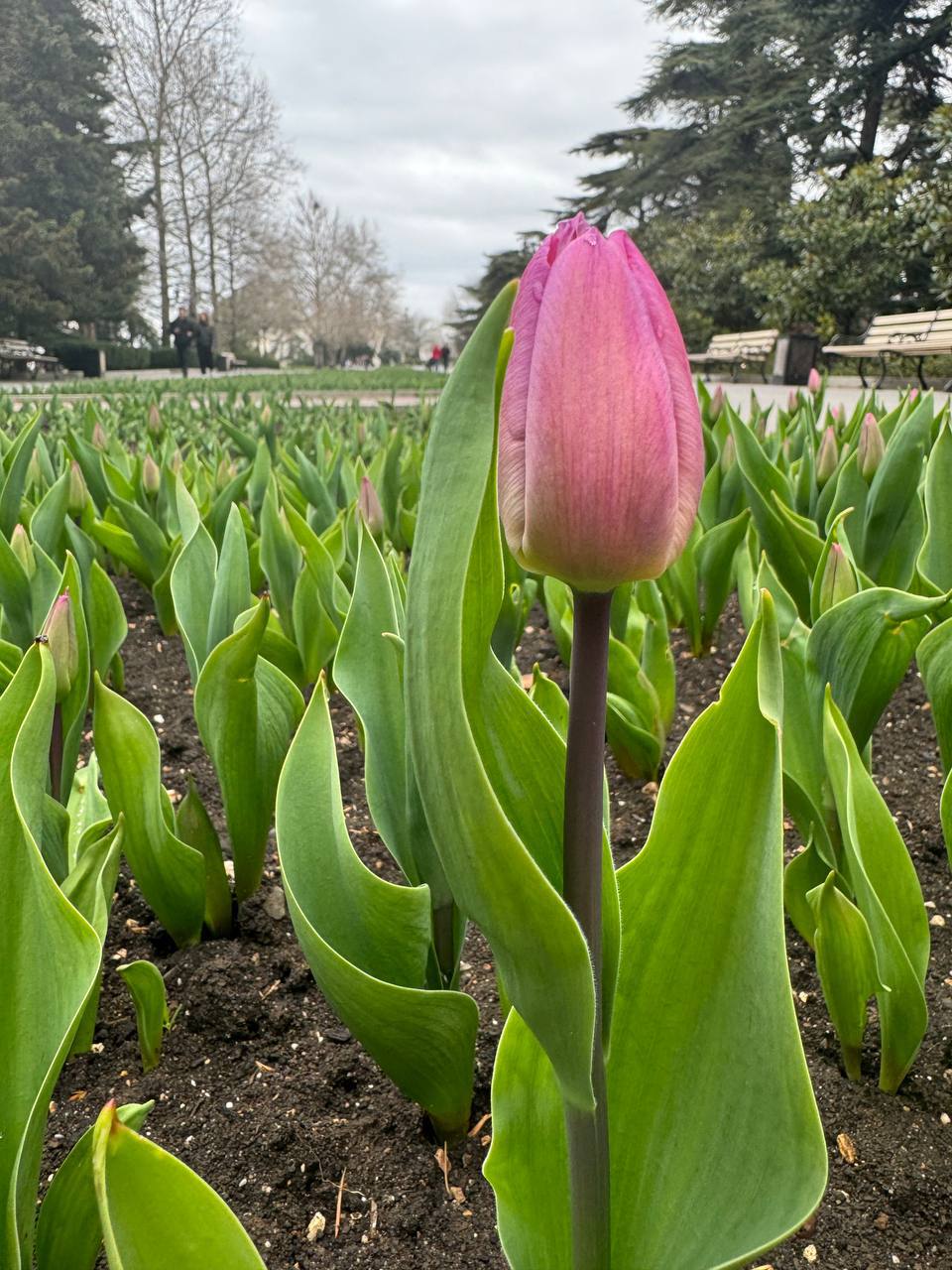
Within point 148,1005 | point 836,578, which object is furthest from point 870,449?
point 148,1005

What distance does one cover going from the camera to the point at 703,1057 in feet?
2.19

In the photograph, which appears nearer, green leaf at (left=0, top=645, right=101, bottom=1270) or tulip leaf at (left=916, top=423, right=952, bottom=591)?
green leaf at (left=0, top=645, right=101, bottom=1270)

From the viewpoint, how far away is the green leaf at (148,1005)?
3.73 ft

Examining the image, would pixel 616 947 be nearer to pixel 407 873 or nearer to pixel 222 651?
pixel 407 873

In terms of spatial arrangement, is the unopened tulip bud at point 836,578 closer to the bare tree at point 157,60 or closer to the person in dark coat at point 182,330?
the person in dark coat at point 182,330

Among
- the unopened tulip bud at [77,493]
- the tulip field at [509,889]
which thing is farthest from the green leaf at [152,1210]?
the unopened tulip bud at [77,493]

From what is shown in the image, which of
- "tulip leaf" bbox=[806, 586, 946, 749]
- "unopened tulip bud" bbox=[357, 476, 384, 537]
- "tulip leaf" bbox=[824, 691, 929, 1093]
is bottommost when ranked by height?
"tulip leaf" bbox=[824, 691, 929, 1093]

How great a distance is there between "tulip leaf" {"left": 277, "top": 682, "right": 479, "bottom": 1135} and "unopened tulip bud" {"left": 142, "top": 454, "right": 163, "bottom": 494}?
2183 millimetres

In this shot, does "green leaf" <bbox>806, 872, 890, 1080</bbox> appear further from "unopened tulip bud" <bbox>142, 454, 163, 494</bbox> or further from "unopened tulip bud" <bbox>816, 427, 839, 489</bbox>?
"unopened tulip bud" <bbox>142, 454, 163, 494</bbox>

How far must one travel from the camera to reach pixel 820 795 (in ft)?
4.48

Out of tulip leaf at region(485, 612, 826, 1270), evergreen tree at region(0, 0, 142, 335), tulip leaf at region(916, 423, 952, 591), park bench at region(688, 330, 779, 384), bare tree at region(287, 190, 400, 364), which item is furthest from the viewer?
bare tree at region(287, 190, 400, 364)

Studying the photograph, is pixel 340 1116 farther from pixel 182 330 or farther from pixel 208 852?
pixel 182 330

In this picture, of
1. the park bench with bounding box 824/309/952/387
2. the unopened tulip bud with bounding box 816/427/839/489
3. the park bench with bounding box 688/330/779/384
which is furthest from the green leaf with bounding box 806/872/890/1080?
the park bench with bounding box 688/330/779/384

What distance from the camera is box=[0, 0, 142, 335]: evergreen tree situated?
29828 mm
